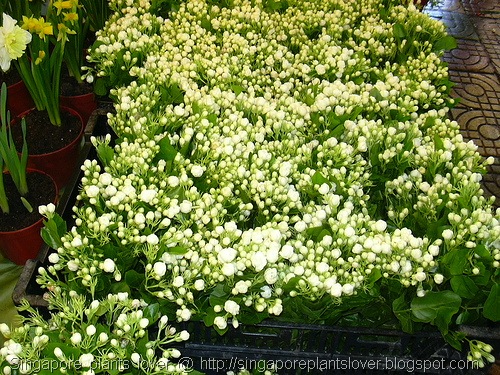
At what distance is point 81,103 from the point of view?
2.14m

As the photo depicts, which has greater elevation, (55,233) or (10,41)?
(10,41)

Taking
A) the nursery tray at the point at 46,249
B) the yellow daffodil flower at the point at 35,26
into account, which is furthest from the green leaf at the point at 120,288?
Result: the yellow daffodil flower at the point at 35,26

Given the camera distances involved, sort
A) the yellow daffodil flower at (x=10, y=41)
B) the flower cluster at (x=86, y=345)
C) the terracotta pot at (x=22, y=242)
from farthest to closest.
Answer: the terracotta pot at (x=22, y=242)
the yellow daffodil flower at (x=10, y=41)
the flower cluster at (x=86, y=345)

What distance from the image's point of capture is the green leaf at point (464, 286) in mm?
1008

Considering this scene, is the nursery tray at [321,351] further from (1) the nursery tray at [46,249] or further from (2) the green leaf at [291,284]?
(1) the nursery tray at [46,249]

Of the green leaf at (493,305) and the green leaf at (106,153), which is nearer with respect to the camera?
the green leaf at (493,305)

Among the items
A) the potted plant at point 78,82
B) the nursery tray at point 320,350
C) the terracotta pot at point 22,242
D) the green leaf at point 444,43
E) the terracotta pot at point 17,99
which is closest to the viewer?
the nursery tray at point 320,350

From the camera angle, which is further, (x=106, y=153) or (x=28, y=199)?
(x=28, y=199)

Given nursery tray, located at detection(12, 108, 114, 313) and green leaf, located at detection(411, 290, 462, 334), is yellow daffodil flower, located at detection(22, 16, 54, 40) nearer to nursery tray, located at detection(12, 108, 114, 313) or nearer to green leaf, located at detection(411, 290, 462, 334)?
nursery tray, located at detection(12, 108, 114, 313)

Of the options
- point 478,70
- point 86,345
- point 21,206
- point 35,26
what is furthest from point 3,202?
point 478,70

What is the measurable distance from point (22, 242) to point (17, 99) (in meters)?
0.88

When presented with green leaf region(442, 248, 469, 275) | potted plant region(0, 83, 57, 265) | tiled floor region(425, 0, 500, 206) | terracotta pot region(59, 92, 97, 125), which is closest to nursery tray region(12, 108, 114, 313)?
potted plant region(0, 83, 57, 265)

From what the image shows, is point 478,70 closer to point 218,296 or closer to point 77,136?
point 77,136

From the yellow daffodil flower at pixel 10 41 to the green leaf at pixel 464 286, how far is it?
126 cm
